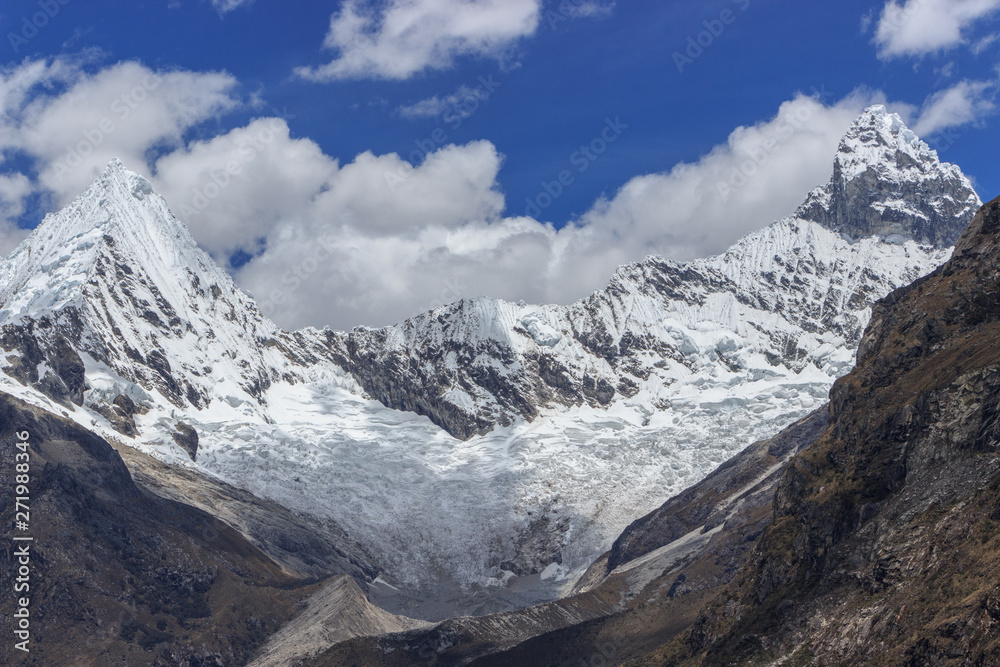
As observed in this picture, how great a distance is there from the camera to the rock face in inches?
4481

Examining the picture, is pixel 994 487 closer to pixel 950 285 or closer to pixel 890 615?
pixel 890 615

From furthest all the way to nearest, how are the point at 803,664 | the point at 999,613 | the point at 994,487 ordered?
the point at 803,664 → the point at 994,487 → the point at 999,613

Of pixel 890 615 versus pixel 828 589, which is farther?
pixel 828 589

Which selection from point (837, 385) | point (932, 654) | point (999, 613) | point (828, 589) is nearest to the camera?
point (999, 613)

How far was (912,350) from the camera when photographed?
156 metres

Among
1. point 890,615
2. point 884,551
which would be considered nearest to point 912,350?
point 884,551

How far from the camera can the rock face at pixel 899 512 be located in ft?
373

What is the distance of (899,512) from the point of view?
435 ft

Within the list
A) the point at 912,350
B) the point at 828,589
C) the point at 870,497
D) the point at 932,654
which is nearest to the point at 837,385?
the point at 912,350

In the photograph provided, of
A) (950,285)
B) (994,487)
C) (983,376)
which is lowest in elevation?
(994,487)

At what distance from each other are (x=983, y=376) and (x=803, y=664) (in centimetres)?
3758

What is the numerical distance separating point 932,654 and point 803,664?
22.6 m

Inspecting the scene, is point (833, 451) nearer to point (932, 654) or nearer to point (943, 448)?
point (943, 448)

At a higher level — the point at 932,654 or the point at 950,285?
the point at 950,285
